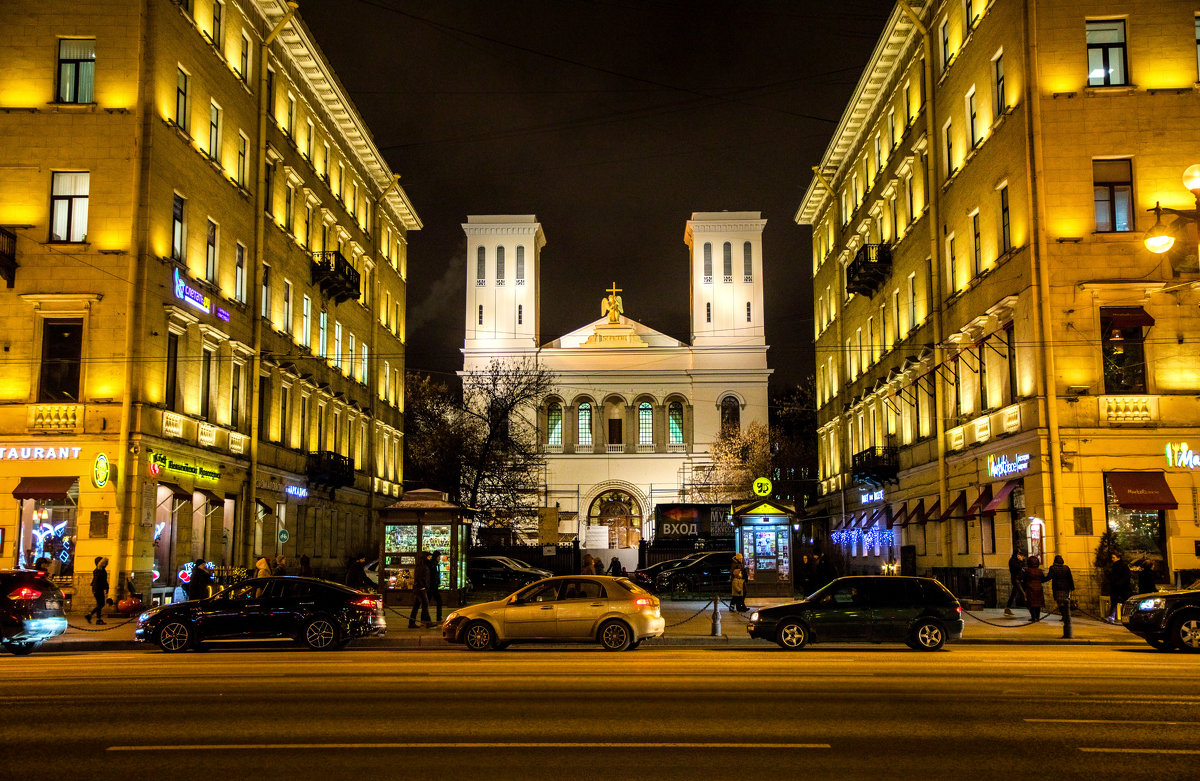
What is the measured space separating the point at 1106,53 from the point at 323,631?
24899 millimetres

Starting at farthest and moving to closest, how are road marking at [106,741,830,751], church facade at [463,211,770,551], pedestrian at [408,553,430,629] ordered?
church facade at [463,211,770,551]
pedestrian at [408,553,430,629]
road marking at [106,741,830,751]

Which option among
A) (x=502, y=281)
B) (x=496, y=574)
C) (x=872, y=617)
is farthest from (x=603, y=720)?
(x=502, y=281)

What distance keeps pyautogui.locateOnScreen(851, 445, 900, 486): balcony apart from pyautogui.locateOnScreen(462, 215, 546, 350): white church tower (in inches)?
1905

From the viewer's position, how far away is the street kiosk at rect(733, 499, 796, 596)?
34.6m

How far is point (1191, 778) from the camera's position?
8.61 meters

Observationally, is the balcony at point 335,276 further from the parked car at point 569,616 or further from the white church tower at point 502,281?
the white church tower at point 502,281

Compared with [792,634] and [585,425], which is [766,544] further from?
[585,425]

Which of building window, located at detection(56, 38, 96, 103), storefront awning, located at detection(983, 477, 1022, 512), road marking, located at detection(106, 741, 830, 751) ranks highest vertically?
building window, located at detection(56, 38, 96, 103)

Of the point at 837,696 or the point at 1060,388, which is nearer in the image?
the point at 837,696

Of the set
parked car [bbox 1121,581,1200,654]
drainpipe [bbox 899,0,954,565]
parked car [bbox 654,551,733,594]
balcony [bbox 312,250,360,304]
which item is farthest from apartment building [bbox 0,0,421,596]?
parked car [bbox 1121,581,1200,654]

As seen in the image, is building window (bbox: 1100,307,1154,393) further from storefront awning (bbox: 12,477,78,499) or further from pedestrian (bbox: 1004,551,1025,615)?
storefront awning (bbox: 12,477,78,499)

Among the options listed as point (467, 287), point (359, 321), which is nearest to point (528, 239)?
point (467, 287)

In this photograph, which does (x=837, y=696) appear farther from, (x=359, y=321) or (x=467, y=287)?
(x=467, y=287)

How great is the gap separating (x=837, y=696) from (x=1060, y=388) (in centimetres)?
1870
